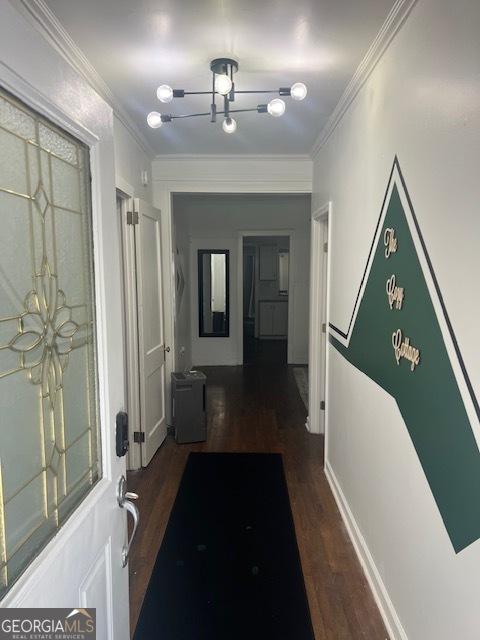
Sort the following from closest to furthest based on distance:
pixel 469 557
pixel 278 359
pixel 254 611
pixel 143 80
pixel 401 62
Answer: pixel 469 557
pixel 401 62
pixel 254 611
pixel 143 80
pixel 278 359

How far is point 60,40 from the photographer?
71.3 inches

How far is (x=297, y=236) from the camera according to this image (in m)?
6.35

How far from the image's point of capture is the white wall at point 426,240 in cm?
117

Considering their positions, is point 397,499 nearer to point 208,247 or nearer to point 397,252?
point 397,252

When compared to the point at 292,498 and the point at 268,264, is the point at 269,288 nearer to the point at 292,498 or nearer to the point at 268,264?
the point at 268,264

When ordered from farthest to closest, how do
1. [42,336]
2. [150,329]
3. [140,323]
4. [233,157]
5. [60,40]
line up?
[233,157]
[150,329]
[140,323]
[60,40]
[42,336]

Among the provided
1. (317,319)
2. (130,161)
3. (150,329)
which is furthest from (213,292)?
(130,161)

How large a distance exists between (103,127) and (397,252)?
45.8 inches

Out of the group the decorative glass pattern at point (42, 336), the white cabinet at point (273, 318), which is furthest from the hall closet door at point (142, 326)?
the white cabinet at point (273, 318)

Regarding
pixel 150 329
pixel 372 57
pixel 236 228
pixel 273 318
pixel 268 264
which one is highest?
pixel 372 57

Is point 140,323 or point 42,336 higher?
point 42,336

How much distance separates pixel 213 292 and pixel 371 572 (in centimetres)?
479

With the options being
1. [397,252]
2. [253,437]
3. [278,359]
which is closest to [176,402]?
[253,437]

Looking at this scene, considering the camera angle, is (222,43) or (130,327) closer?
(222,43)
